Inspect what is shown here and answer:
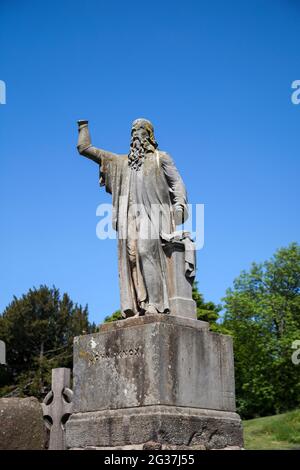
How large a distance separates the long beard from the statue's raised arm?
44 cm

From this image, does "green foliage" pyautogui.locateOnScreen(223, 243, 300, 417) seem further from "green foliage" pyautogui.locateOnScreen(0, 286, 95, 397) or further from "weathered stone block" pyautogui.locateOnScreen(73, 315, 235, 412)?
"weathered stone block" pyautogui.locateOnScreen(73, 315, 235, 412)

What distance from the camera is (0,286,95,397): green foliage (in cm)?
4988

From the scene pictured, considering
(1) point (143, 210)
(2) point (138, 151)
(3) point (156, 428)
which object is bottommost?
(3) point (156, 428)

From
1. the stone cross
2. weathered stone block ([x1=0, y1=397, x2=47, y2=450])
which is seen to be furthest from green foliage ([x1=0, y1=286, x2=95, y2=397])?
weathered stone block ([x1=0, y1=397, x2=47, y2=450])

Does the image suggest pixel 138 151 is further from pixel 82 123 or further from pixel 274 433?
pixel 274 433

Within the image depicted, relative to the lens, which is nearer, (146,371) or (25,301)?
(146,371)

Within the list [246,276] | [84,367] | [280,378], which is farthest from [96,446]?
[246,276]

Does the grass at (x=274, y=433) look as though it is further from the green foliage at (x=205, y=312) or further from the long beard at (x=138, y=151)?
the long beard at (x=138, y=151)

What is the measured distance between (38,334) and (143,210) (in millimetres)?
45648

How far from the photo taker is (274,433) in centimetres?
2822

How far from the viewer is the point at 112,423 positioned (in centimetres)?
824

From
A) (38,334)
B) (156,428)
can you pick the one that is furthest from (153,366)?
(38,334)
